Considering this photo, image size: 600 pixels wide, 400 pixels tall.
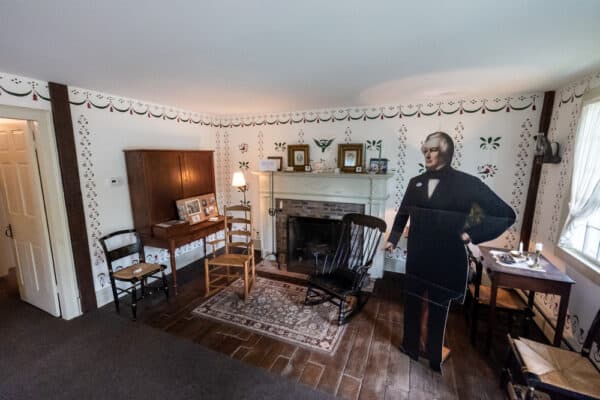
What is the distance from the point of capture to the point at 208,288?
3160 mm

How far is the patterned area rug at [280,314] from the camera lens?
2.47 meters

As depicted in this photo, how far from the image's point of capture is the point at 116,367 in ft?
6.93

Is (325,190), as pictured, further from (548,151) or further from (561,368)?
(561,368)

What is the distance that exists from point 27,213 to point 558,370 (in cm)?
463

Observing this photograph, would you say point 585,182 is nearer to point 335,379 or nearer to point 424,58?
point 424,58

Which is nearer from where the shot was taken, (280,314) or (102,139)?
(280,314)

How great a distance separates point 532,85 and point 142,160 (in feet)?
13.9

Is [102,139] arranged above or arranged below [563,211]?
above

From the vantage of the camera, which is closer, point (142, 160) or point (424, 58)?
point (424, 58)

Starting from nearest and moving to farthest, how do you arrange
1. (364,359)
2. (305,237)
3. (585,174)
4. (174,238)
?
(585,174)
(364,359)
(174,238)
(305,237)

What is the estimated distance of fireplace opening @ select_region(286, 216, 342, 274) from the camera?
12.6 ft

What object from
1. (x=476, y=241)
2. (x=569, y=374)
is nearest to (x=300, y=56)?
(x=476, y=241)

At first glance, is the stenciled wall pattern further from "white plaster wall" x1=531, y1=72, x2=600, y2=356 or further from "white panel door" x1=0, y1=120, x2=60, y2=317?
"white panel door" x1=0, y1=120, x2=60, y2=317

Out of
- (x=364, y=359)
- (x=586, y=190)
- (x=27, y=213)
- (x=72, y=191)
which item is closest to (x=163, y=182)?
(x=72, y=191)
